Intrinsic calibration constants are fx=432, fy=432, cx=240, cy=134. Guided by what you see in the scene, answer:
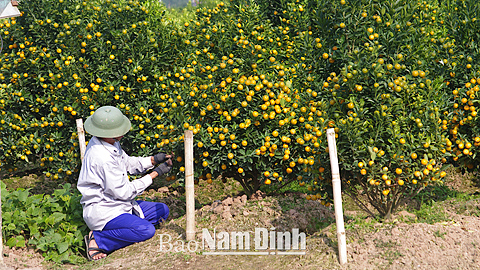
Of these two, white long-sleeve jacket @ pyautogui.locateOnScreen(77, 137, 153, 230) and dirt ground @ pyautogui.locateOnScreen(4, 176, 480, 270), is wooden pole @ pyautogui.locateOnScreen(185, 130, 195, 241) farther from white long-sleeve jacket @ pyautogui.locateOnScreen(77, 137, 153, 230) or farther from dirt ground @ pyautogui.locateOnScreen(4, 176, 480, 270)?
white long-sleeve jacket @ pyautogui.locateOnScreen(77, 137, 153, 230)

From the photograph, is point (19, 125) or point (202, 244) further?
point (19, 125)

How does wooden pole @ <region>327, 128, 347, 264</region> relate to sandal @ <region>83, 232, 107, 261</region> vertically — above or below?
above

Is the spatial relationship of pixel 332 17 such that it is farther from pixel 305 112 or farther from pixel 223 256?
pixel 223 256

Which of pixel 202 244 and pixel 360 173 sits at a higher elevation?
pixel 360 173

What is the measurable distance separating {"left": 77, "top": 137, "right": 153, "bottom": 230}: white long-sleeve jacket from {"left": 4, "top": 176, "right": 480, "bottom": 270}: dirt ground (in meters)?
0.47

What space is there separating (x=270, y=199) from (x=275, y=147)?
915 millimetres

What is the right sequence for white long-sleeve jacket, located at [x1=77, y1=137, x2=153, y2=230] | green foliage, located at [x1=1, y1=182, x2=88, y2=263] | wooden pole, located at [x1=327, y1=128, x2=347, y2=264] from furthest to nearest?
1. green foliage, located at [x1=1, y1=182, x2=88, y2=263]
2. white long-sleeve jacket, located at [x1=77, y1=137, x2=153, y2=230]
3. wooden pole, located at [x1=327, y1=128, x2=347, y2=264]

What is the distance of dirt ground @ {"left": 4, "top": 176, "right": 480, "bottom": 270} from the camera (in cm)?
418

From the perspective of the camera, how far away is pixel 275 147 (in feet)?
17.4

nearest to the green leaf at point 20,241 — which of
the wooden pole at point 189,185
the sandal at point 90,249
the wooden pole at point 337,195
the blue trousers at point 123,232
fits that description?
the sandal at point 90,249

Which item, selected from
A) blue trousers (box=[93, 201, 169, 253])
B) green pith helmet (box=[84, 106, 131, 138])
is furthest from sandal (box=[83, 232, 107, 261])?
green pith helmet (box=[84, 106, 131, 138])

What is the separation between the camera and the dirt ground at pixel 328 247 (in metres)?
4.18

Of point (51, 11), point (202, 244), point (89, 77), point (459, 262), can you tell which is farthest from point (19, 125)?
point (459, 262)

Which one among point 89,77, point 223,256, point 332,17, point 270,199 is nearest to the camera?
point 223,256
